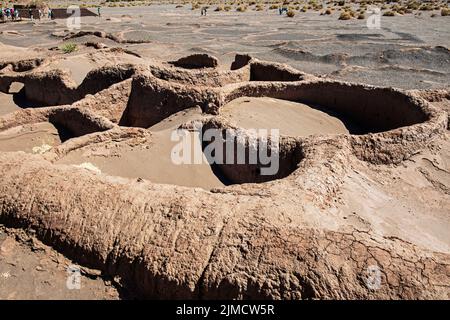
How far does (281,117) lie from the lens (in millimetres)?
7930

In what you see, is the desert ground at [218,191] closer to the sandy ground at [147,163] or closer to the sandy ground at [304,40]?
the sandy ground at [147,163]

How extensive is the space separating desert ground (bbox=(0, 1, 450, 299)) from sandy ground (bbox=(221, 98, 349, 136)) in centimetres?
5

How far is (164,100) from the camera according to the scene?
→ 27.0ft

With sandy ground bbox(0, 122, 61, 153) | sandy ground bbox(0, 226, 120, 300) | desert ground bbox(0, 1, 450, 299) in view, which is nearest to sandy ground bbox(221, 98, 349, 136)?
desert ground bbox(0, 1, 450, 299)

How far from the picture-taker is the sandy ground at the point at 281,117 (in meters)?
7.46

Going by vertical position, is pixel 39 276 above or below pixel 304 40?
below

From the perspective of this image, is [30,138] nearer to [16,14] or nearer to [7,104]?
[7,104]

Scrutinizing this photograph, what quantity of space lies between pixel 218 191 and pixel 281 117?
12.9 ft

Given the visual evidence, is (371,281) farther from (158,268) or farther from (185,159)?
(185,159)

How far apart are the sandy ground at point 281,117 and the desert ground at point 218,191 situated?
46 mm

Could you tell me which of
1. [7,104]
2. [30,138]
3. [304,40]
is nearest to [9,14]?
[304,40]

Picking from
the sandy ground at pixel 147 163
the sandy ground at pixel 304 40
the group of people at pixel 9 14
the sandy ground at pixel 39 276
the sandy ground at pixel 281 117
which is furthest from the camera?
the group of people at pixel 9 14

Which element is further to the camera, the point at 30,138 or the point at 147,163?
the point at 30,138

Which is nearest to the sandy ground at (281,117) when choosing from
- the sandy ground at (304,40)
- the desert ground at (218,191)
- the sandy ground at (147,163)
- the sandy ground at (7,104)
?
the desert ground at (218,191)
